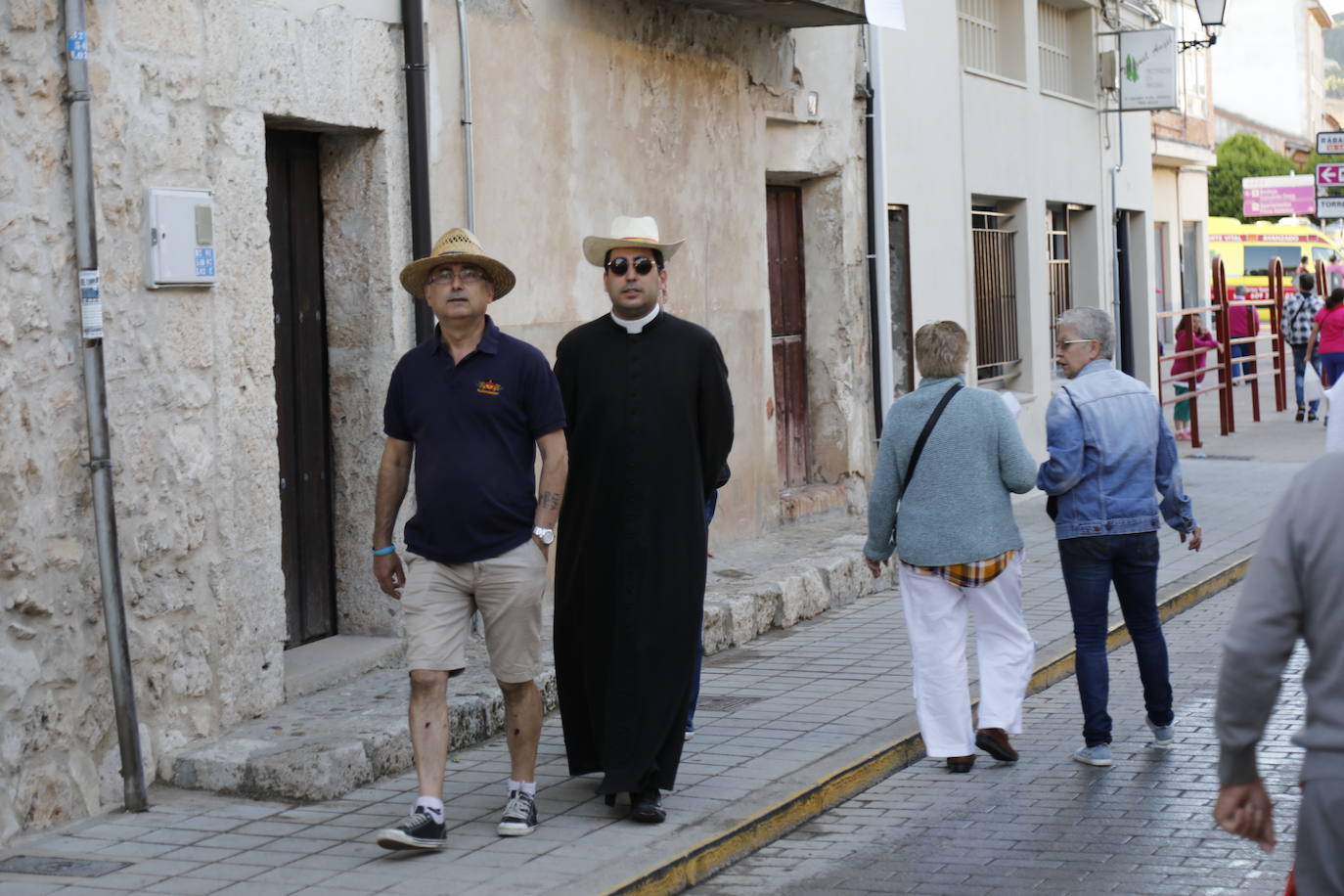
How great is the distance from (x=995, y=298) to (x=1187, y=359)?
23.1ft

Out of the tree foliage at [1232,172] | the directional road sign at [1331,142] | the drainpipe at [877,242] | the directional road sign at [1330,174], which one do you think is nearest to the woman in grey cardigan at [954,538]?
the drainpipe at [877,242]

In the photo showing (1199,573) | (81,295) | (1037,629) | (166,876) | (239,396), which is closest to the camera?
(166,876)

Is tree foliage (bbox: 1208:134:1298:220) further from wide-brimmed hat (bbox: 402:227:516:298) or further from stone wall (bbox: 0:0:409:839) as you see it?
wide-brimmed hat (bbox: 402:227:516:298)

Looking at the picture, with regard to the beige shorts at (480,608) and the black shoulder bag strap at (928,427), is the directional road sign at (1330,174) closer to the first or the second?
the black shoulder bag strap at (928,427)

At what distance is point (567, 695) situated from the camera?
6484mm

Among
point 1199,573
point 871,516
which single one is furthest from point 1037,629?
point 871,516

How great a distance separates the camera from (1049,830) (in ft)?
20.6

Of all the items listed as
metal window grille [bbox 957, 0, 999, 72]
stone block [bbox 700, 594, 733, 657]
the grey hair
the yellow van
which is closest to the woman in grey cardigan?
the grey hair

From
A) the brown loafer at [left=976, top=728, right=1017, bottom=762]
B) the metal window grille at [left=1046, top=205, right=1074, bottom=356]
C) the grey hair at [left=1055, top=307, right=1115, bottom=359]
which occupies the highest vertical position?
the metal window grille at [left=1046, top=205, right=1074, bottom=356]

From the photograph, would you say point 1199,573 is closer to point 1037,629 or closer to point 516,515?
point 1037,629

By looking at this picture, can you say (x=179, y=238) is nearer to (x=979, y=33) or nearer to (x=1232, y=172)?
(x=979, y=33)

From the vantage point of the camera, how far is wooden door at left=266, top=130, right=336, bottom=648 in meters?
7.93

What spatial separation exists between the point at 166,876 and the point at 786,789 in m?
2.12

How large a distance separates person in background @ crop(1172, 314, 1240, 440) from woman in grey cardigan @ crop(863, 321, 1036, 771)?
1437 cm
